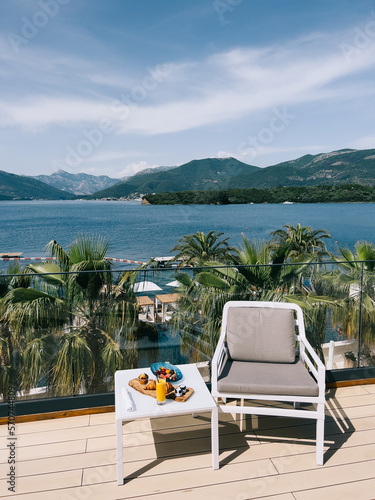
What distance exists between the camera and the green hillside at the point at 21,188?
243ft

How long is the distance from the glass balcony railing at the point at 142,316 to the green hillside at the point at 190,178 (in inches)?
1982

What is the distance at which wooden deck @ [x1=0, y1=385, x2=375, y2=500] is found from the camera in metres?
2.10

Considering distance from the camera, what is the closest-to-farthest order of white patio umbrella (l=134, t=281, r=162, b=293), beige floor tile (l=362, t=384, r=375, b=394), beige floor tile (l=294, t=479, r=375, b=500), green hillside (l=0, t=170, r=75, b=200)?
beige floor tile (l=294, t=479, r=375, b=500), white patio umbrella (l=134, t=281, r=162, b=293), beige floor tile (l=362, t=384, r=375, b=394), green hillside (l=0, t=170, r=75, b=200)

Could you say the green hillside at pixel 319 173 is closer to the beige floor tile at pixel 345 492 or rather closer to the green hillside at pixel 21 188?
the green hillside at pixel 21 188

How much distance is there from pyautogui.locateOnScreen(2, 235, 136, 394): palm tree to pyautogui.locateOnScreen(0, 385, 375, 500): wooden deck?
1.09 feet

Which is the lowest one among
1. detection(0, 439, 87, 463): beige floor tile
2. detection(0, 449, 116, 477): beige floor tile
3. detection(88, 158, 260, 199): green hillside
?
detection(0, 439, 87, 463): beige floor tile

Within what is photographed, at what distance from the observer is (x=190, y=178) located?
2395 inches

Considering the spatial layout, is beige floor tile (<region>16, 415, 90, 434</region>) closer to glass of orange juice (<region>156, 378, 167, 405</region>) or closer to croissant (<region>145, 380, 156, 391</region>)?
croissant (<region>145, 380, 156, 391</region>)

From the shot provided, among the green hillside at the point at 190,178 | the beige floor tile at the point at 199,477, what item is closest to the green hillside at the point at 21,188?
the green hillside at the point at 190,178

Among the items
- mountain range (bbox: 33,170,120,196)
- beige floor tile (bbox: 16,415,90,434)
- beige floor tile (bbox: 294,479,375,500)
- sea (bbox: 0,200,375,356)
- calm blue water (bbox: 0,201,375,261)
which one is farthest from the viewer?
mountain range (bbox: 33,170,120,196)

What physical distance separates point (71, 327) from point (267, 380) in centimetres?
150

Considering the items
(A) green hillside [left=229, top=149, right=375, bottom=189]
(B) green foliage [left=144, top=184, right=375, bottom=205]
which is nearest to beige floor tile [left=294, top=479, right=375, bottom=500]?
(B) green foliage [left=144, top=184, right=375, bottom=205]

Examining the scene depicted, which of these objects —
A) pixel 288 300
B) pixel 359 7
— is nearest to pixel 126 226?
pixel 359 7

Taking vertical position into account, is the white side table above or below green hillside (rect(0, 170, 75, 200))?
below
